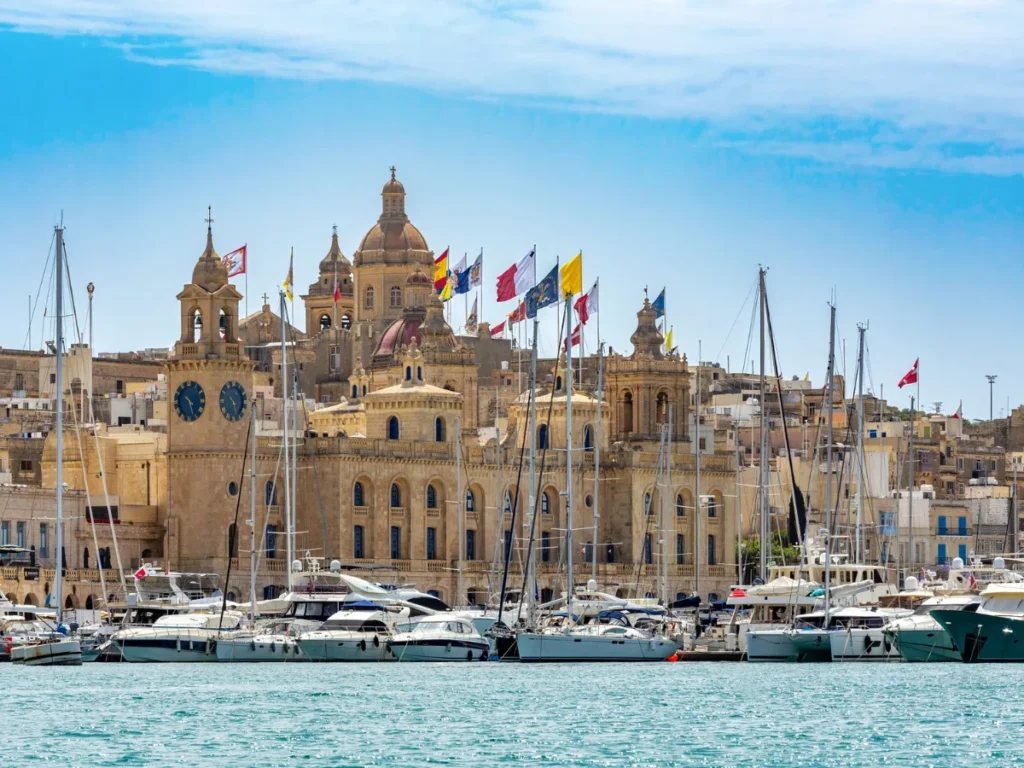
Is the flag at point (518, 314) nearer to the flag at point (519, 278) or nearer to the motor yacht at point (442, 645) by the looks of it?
the flag at point (519, 278)

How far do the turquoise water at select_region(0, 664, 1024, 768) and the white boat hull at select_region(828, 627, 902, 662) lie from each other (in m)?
0.43

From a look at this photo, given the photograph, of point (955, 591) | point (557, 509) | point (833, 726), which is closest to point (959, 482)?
point (557, 509)

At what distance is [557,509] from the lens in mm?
127875

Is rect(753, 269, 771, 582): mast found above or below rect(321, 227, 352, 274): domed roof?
below

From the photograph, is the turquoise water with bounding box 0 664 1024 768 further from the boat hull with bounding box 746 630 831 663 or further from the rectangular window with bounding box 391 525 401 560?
the rectangular window with bounding box 391 525 401 560

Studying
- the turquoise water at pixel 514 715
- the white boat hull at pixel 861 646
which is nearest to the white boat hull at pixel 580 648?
the turquoise water at pixel 514 715

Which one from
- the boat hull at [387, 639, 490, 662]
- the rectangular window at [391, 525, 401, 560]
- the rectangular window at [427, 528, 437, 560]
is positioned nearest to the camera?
the boat hull at [387, 639, 490, 662]

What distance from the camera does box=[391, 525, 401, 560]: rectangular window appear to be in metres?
120

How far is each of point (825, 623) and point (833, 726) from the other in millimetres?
21145

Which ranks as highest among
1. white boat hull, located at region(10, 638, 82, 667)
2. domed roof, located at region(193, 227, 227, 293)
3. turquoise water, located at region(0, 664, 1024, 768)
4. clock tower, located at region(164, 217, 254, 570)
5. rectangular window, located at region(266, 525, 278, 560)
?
domed roof, located at region(193, 227, 227, 293)

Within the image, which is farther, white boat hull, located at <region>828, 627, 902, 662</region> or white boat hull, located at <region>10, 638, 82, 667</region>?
white boat hull, located at <region>828, 627, 902, 662</region>

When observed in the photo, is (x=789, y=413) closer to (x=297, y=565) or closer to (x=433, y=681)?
(x=297, y=565)

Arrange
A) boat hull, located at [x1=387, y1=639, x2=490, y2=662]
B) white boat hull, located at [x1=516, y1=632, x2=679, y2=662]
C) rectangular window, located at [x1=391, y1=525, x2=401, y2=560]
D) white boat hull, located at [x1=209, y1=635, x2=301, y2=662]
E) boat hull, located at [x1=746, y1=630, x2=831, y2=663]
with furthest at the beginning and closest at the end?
rectangular window, located at [x1=391, y1=525, x2=401, y2=560], white boat hull, located at [x1=209, y1=635, x2=301, y2=662], boat hull, located at [x1=387, y1=639, x2=490, y2=662], boat hull, located at [x1=746, y1=630, x2=831, y2=663], white boat hull, located at [x1=516, y1=632, x2=679, y2=662]

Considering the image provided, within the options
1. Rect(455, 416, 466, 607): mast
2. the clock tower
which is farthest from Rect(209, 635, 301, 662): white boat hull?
the clock tower
